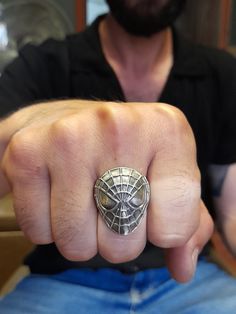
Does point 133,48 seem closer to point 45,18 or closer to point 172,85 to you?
point 172,85

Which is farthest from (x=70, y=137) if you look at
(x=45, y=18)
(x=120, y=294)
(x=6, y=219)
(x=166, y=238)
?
(x=45, y=18)

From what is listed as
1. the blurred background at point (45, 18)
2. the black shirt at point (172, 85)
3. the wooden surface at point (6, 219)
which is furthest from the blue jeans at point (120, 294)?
the blurred background at point (45, 18)

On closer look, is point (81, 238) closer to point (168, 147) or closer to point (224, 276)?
point (168, 147)

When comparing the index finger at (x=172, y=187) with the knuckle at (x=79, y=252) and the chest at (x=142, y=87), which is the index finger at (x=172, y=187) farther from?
the chest at (x=142, y=87)

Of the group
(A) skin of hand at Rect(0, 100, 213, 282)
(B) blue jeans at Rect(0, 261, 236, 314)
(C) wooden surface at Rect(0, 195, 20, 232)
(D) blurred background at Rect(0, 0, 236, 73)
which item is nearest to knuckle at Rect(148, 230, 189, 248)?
(A) skin of hand at Rect(0, 100, 213, 282)

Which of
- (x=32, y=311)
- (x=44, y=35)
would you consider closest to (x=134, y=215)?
(x=32, y=311)

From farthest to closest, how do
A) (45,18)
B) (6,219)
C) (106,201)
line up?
(45,18) < (6,219) < (106,201)

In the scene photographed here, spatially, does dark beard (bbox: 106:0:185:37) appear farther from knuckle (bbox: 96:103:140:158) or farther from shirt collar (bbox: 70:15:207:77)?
knuckle (bbox: 96:103:140:158)
